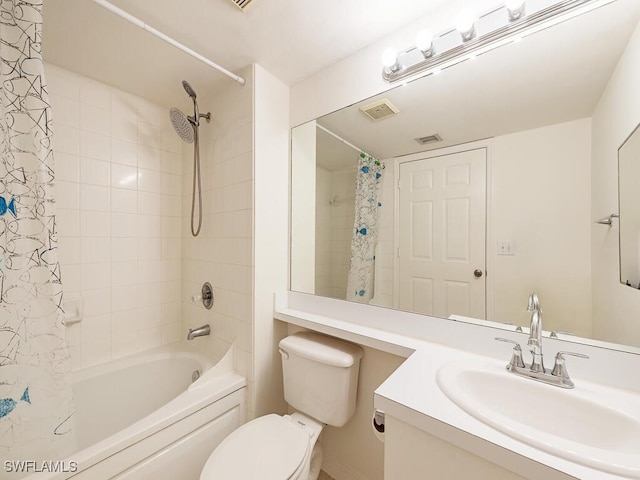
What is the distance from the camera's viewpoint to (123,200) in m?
1.66

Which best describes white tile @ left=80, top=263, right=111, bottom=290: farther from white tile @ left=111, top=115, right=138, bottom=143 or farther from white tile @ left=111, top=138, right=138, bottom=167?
white tile @ left=111, top=115, right=138, bottom=143

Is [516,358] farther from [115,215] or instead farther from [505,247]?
[115,215]

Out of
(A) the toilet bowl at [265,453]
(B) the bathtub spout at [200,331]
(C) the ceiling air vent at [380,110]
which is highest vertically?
(C) the ceiling air vent at [380,110]

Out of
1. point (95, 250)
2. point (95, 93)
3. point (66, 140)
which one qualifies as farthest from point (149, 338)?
point (95, 93)

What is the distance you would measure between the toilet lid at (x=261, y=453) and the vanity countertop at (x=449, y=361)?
461 millimetres

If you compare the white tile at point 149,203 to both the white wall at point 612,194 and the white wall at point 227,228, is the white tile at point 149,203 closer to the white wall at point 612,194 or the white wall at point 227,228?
the white wall at point 227,228

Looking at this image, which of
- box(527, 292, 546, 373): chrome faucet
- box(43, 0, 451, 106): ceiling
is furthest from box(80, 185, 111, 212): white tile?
box(527, 292, 546, 373): chrome faucet

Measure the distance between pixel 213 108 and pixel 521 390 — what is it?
2053 millimetres

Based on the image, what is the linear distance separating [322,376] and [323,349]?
0.12m

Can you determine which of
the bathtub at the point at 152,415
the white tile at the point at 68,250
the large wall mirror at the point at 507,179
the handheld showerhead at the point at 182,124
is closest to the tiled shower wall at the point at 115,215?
the white tile at the point at 68,250

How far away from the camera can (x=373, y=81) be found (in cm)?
127

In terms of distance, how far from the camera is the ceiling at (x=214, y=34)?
106cm

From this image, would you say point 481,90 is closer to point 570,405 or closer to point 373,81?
point 373,81

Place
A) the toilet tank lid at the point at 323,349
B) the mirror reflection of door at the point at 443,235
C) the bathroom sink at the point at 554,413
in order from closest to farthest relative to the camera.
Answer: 1. the bathroom sink at the point at 554,413
2. the mirror reflection of door at the point at 443,235
3. the toilet tank lid at the point at 323,349
